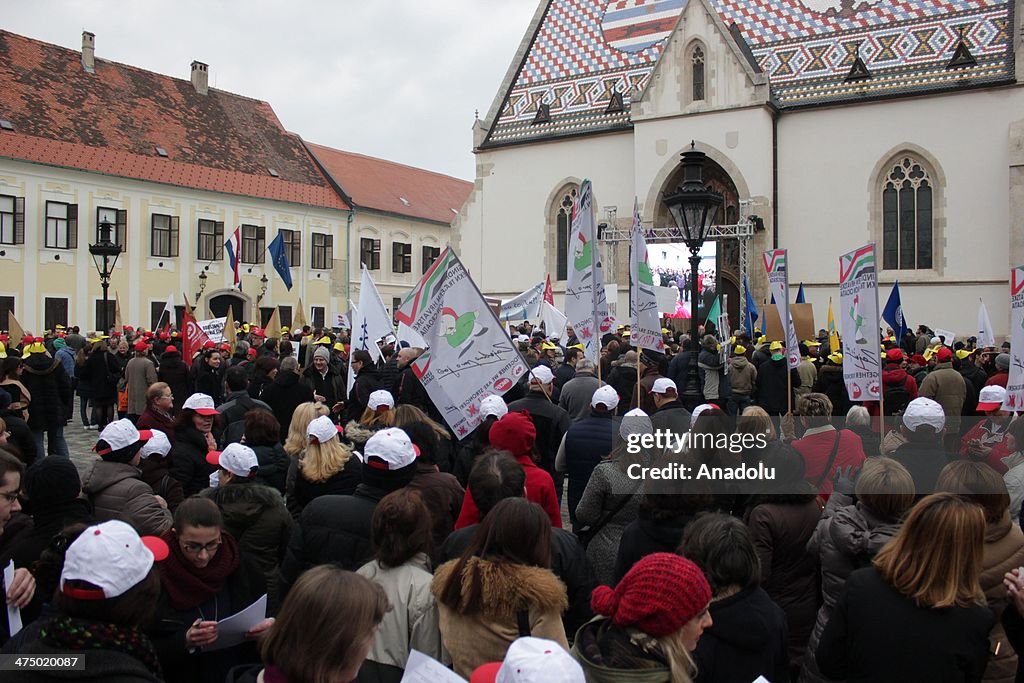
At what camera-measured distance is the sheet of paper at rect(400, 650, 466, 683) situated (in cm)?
231

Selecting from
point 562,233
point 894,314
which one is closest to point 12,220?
point 562,233

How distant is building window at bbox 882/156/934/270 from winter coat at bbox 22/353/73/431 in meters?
22.9

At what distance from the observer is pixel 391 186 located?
47125mm

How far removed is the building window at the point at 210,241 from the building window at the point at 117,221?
10.2 ft

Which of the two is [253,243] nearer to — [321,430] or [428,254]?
[428,254]

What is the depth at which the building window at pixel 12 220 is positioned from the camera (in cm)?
3053

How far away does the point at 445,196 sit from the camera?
51.0m

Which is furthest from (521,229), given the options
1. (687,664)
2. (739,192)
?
(687,664)

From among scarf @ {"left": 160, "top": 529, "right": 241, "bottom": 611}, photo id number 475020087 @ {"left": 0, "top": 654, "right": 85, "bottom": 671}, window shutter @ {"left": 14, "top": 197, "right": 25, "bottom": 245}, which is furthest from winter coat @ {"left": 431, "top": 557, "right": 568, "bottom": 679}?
window shutter @ {"left": 14, "top": 197, "right": 25, "bottom": 245}

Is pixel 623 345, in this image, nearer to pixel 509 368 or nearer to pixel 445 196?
pixel 509 368

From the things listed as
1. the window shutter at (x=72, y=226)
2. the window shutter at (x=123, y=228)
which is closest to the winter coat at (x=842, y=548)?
the window shutter at (x=72, y=226)

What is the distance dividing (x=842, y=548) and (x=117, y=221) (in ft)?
112

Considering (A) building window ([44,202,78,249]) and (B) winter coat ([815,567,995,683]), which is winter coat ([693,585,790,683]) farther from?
(A) building window ([44,202,78,249])

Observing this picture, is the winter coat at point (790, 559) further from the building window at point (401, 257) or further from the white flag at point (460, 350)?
the building window at point (401, 257)
